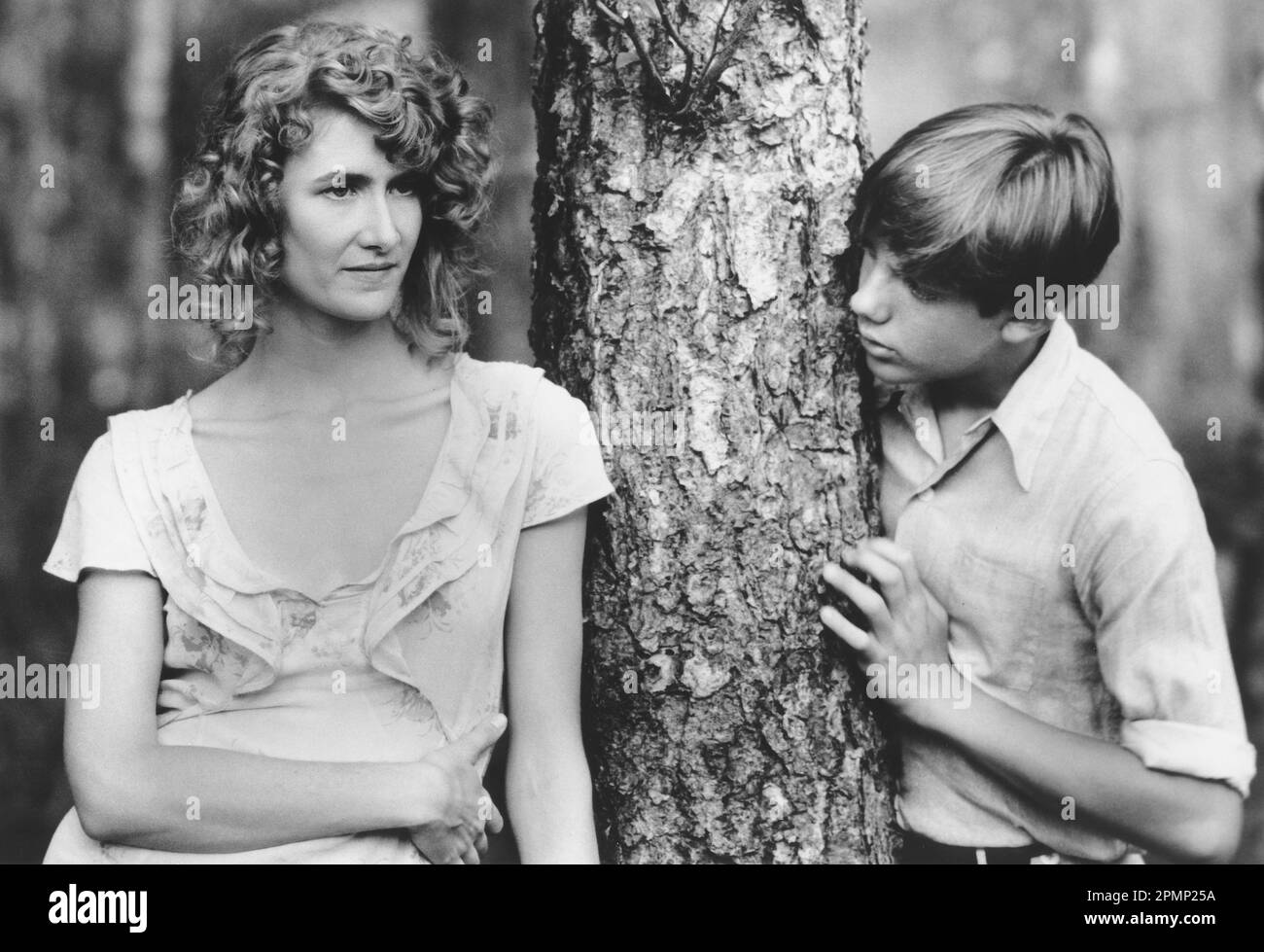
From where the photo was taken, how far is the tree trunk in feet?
6.38

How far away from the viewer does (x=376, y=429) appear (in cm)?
199

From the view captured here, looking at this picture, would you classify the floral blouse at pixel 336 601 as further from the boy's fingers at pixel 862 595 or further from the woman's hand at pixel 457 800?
the boy's fingers at pixel 862 595

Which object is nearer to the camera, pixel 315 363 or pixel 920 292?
pixel 920 292

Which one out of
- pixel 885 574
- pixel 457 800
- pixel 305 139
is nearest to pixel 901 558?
pixel 885 574

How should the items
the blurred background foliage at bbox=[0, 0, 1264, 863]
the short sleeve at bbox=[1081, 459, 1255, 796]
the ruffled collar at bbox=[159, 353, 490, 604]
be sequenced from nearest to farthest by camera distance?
the short sleeve at bbox=[1081, 459, 1255, 796] → the ruffled collar at bbox=[159, 353, 490, 604] → the blurred background foliage at bbox=[0, 0, 1264, 863]

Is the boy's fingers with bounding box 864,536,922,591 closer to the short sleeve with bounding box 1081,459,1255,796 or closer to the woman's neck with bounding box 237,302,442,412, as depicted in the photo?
the short sleeve with bounding box 1081,459,1255,796

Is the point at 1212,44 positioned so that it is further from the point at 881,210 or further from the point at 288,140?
the point at 288,140

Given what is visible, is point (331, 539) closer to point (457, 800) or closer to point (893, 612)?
point (457, 800)

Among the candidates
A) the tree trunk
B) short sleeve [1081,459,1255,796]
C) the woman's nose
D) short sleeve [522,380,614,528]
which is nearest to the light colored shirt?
short sleeve [1081,459,1255,796]

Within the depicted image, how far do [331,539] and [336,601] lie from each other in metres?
0.10

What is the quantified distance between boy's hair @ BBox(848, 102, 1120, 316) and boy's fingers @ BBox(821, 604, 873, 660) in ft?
1.66

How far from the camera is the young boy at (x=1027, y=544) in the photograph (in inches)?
70.8

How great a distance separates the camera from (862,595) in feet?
6.39

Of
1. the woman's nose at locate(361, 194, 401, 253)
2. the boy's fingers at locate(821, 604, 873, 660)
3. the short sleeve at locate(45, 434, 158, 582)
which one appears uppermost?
the woman's nose at locate(361, 194, 401, 253)
